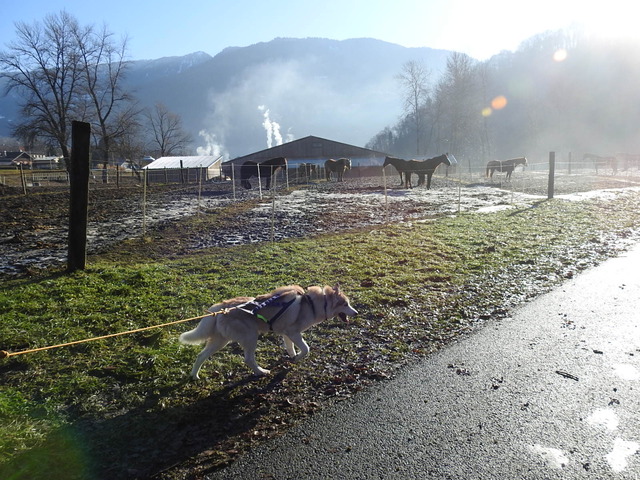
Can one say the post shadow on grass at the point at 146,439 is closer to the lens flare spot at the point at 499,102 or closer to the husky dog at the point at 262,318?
the husky dog at the point at 262,318

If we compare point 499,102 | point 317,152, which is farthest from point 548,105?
point 317,152

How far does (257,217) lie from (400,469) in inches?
544

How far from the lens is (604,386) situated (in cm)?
432

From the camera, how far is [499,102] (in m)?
109

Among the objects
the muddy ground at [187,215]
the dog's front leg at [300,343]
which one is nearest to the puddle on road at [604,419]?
the dog's front leg at [300,343]

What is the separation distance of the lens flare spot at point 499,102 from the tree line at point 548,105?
0.27m

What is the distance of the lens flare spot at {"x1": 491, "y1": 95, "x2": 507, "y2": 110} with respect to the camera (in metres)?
108

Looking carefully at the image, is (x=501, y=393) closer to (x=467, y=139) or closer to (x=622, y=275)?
(x=622, y=275)

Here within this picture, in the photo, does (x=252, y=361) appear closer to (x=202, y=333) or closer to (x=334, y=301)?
(x=202, y=333)

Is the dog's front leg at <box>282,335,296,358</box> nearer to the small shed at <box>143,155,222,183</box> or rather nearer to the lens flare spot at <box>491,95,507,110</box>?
A: the small shed at <box>143,155,222,183</box>

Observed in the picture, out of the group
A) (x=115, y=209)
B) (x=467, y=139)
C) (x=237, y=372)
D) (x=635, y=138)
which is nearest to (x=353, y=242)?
(x=237, y=372)

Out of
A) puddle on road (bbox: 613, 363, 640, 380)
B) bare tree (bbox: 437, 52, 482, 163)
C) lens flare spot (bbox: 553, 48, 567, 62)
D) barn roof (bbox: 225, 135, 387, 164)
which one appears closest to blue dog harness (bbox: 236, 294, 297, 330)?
puddle on road (bbox: 613, 363, 640, 380)

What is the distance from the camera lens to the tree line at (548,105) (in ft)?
298

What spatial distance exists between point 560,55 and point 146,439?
12559 cm
